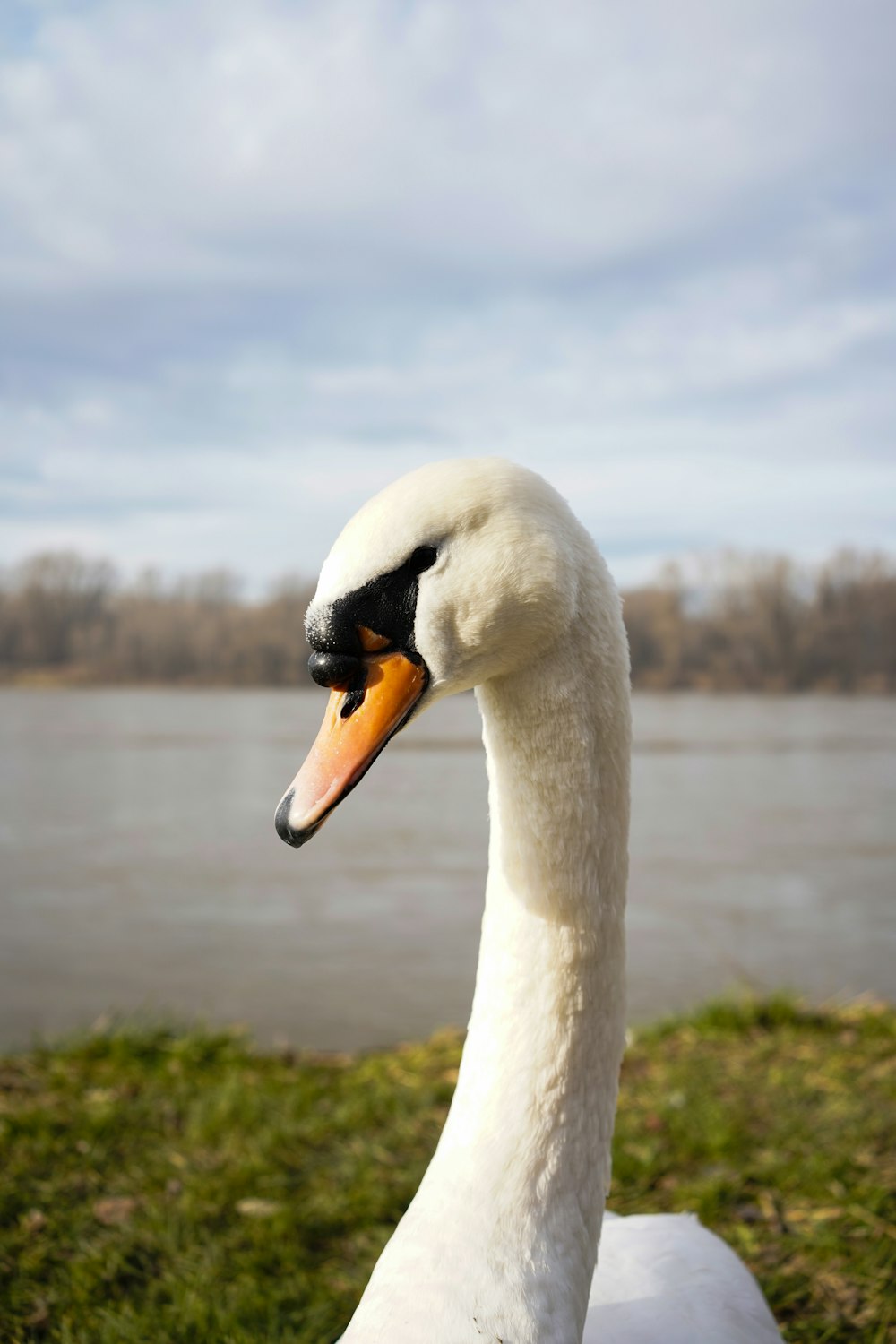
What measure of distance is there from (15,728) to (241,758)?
6.39 meters

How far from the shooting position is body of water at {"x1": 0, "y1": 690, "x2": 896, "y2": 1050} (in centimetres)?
557

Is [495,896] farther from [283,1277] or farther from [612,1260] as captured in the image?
[283,1277]

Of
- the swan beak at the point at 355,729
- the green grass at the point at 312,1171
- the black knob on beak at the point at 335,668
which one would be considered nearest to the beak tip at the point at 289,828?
the swan beak at the point at 355,729

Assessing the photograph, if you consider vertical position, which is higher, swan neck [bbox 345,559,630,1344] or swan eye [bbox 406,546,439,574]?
swan eye [bbox 406,546,439,574]

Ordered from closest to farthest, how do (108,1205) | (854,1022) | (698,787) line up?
(108,1205)
(854,1022)
(698,787)

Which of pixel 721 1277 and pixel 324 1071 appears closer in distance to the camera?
pixel 721 1277

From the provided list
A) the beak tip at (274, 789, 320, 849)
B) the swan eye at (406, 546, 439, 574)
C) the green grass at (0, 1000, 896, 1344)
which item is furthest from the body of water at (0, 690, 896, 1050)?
the swan eye at (406, 546, 439, 574)

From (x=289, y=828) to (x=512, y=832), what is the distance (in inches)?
16.5

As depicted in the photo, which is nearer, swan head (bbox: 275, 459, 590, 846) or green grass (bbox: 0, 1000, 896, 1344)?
swan head (bbox: 275, 459, 590, 846)

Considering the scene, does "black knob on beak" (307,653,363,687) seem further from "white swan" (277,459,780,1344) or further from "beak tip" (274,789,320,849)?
"beak tip" (274,789,320,849)

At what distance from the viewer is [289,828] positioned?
148cm

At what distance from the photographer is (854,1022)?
4.87m

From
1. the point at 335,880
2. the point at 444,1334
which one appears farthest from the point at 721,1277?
the point at 335,880

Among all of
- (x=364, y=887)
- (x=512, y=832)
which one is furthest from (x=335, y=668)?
(x=364, y=887)
